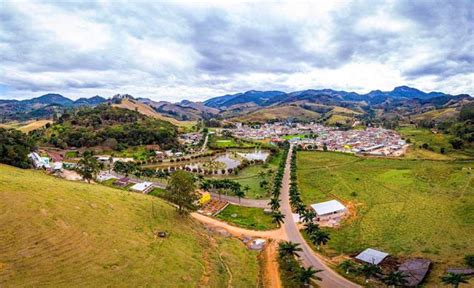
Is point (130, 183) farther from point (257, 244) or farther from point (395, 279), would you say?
point (395, 279)

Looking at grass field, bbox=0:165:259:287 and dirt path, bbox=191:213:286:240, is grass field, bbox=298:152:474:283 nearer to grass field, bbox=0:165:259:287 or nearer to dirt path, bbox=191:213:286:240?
dirt path, bbox=191:213:286:240

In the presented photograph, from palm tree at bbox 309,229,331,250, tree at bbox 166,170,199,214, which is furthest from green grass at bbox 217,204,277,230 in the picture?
tree at bbox 166,170,199,214

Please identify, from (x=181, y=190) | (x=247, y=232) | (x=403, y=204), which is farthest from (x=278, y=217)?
(x=403, y=204)

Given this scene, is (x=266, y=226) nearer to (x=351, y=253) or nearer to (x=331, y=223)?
(x=331, y=223)

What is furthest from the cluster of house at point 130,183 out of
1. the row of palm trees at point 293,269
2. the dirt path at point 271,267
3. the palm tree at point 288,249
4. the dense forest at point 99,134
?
the dense forest at point 99,134

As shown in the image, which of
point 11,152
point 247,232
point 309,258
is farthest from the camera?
point 11,152

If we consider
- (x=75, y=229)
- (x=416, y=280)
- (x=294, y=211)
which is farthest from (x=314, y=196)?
(x=75, y=229)
